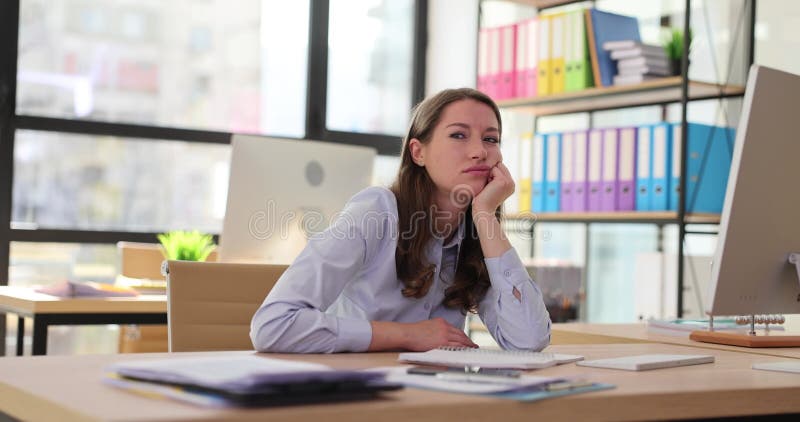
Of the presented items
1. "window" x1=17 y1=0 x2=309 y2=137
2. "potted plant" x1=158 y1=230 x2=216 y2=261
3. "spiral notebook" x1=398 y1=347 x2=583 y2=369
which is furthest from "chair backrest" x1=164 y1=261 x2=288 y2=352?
"window" x1=17 y1=0 x2=309 y2=137

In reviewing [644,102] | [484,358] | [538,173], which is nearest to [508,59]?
[538,173]

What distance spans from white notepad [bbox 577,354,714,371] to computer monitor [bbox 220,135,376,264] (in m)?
1.36

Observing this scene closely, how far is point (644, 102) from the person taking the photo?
404 centimetres

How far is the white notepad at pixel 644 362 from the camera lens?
1517mm

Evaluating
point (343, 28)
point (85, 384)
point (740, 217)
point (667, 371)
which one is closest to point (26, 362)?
point (85, 384)

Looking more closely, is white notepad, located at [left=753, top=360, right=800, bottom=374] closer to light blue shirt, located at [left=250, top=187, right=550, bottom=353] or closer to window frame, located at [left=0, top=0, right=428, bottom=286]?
light blue shirt, located at [left=250, top=187, right=550, bottom=353]

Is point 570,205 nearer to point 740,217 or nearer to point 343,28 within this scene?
point 343,28

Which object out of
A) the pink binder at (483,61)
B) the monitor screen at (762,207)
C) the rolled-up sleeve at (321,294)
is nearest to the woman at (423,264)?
the rolled-up sleeve at (321,294)

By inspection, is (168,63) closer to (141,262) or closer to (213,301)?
(141,262)

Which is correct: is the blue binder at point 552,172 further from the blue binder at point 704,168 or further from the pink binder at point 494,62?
the blue binder at point 704,168

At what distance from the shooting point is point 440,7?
520 cm

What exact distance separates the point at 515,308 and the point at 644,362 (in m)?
0.45

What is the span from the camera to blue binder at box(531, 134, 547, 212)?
13.6 feet

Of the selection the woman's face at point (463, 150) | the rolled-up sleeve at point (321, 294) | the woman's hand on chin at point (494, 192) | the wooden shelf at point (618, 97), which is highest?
the wooden shelf at point (618, 97)
